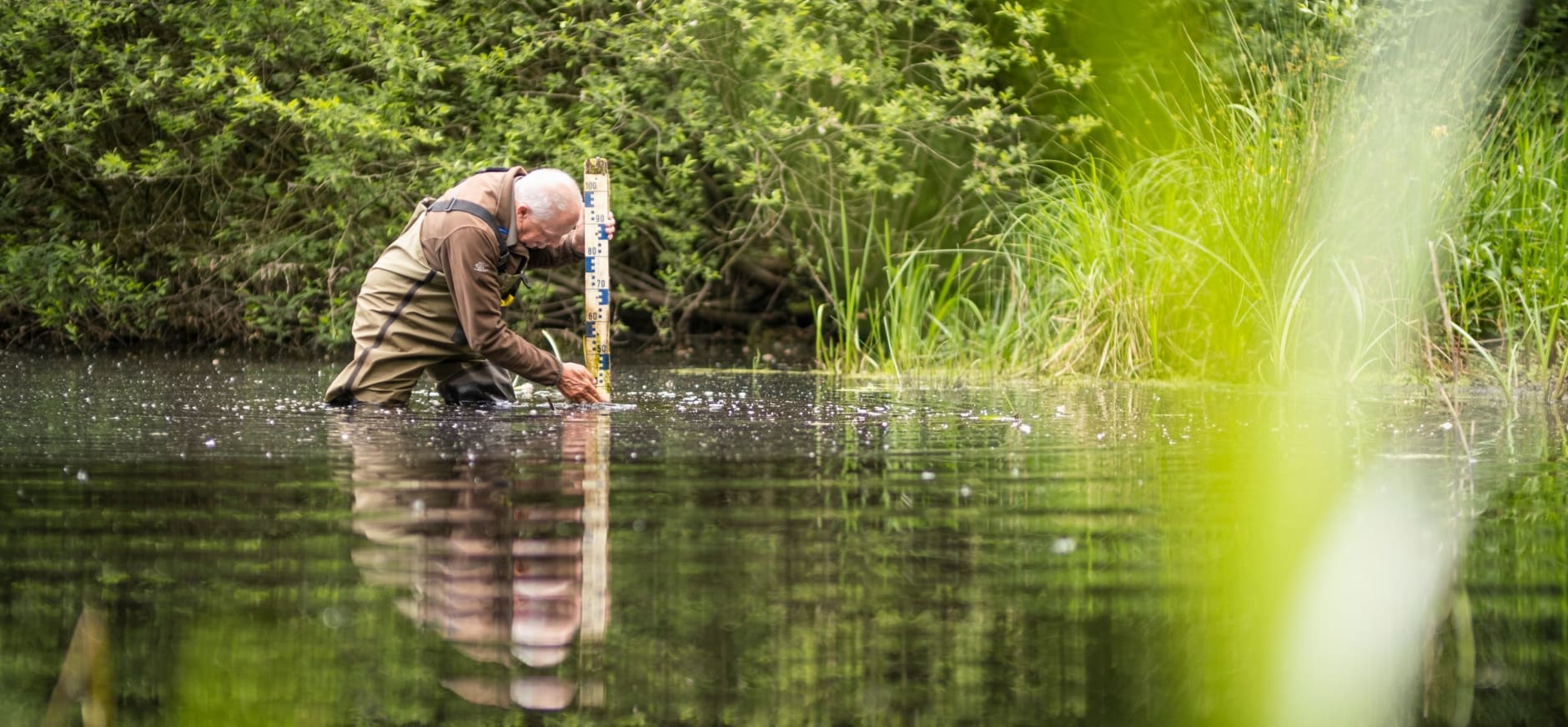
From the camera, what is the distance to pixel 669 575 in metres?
3.19

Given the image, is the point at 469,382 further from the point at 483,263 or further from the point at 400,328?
the point at 483,263

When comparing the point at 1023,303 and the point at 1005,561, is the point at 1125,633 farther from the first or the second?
the point at 1023,303

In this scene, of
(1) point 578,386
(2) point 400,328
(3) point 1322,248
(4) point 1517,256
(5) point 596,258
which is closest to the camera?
(2) point 400,328

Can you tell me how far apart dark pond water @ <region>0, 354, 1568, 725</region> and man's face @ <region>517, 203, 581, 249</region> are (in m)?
1.53

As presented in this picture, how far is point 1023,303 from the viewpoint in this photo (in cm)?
1117

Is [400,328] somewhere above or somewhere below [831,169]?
below

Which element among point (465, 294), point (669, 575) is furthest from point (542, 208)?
point (669, 575)

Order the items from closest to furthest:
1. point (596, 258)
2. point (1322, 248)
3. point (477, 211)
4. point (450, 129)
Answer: point (477, 211), point (596, 258), point (1322, 248), point (450, 129)

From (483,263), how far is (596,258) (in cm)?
111

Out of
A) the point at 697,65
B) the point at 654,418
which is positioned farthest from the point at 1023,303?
the point at 654,418

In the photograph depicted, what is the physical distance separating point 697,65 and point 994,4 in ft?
7.63

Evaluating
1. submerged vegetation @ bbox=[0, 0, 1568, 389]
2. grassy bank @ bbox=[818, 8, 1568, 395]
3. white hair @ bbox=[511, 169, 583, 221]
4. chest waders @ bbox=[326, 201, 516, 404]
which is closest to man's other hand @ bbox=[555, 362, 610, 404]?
chest waders @ bbox=[326, 201, 516, 404]

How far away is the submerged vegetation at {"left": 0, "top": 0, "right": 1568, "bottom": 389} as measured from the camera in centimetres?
944

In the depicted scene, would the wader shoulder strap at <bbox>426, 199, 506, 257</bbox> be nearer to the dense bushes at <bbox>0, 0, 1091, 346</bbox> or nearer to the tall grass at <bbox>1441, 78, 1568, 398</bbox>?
the tall grass at <bbox>1441, 78, 1568, 398</bbox>
